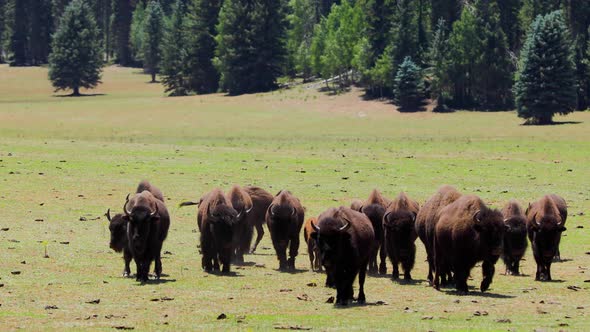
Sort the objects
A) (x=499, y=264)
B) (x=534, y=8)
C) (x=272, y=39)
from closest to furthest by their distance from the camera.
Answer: (x=499, y=264), (x=534, y=8), (x=272, y=39)

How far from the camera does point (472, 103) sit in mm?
106625

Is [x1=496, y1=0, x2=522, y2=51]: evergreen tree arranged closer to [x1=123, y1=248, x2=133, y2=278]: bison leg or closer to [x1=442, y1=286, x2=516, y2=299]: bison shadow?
[x1=123, y1=248, x2=133, y2=278]: bison leg

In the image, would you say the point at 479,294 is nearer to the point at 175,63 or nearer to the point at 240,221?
the point at 240,221

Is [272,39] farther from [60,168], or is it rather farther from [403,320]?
[403,320]

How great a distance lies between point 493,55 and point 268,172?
205ft

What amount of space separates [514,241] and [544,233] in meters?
0.72

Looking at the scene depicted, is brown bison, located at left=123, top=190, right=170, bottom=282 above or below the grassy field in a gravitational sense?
above

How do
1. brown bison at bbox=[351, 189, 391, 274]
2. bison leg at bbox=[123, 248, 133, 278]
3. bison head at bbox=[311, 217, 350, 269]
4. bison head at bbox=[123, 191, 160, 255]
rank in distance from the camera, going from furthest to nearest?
brown bison at bbox=[351, 189, 391, 274], bison leg at bbox=[123, 248, 133, 278], bison head at bbox=[123, 191, 160, 255], bison head at bbox=[311, 217, 350, 269]

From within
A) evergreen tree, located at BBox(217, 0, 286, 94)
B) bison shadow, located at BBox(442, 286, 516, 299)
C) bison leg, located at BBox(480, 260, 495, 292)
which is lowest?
bison shadow, located at BBox(442, 286, 516, 299)

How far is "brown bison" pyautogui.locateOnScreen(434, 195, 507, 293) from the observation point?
19891mm

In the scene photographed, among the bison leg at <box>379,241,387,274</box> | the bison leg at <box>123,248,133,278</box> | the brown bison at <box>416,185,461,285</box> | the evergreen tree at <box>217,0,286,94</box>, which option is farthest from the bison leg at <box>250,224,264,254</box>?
the evergreen tree at <box>217,0,286,94</box>

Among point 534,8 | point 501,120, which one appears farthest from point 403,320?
point 534,8

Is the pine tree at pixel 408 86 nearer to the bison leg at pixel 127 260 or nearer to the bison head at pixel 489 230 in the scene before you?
the bison leg at pixel 127 260

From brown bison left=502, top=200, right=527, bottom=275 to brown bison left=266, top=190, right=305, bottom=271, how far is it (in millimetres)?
4738
